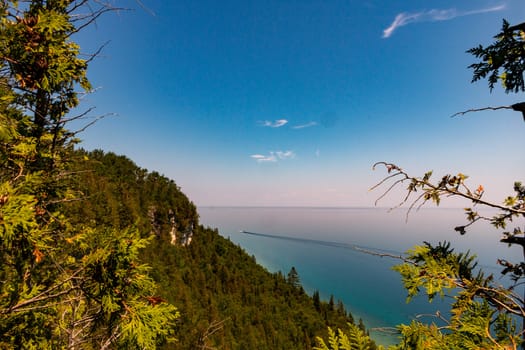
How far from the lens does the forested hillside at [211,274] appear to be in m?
73.1

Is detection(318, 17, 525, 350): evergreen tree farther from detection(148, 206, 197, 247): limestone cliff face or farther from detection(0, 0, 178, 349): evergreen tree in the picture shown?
detection(148, 206, 197, 247): limestone cliff face

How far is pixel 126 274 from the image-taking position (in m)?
3.98

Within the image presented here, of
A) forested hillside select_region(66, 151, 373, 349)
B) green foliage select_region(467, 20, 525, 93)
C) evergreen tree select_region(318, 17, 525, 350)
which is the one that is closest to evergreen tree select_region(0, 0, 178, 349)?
evergreen tree select_region(318, 17, 525, 350)

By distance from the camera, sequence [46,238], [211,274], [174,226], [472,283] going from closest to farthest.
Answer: [472,283], [46,238], [211,274], [174,226]

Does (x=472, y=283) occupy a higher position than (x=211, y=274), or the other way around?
(x=472, y=283)

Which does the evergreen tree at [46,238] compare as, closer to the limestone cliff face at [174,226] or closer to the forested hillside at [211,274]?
the forested hillside at [211,274]

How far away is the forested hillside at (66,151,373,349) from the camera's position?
240 feet

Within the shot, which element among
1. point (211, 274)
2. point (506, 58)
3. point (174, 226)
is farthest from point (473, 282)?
point (174, 226)

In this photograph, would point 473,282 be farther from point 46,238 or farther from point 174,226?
point 174,226

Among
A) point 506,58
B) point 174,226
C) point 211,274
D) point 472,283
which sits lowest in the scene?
point 211,274

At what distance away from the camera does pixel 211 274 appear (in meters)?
95.2

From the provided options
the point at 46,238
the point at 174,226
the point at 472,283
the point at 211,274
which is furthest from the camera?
the point at 174,226

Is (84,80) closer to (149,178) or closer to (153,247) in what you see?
(153,247)

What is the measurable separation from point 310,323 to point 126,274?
100168mm
